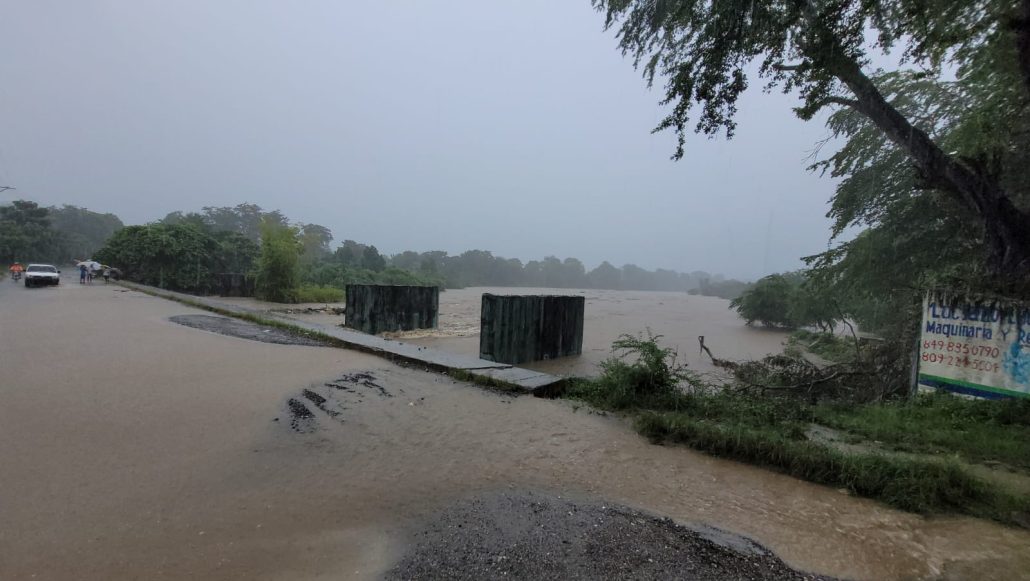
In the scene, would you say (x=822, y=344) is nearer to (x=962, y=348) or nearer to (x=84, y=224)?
(x=962, y=348)

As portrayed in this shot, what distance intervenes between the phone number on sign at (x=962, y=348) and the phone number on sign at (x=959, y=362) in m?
0.08

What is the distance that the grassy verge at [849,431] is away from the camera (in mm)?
A: 3611

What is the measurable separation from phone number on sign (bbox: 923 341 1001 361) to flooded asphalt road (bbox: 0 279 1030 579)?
402 cm

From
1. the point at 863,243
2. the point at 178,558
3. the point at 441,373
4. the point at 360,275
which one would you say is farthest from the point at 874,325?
the point at 360,275

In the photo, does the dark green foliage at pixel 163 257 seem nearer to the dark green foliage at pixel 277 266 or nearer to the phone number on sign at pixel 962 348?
the dark green foliage at pixel 277 266

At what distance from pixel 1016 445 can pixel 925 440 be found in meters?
0.72

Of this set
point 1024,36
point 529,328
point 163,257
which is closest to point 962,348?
point 1024,36

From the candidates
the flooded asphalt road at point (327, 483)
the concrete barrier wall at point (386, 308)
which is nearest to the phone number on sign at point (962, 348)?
the flooded asphalt road at point (327, 483)

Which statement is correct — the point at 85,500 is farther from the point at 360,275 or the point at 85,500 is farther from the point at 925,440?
the point at 360,275

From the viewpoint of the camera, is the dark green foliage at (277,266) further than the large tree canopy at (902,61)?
Yes

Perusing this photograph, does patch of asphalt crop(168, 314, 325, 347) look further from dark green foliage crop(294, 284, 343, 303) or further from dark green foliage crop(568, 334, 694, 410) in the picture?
dark green foliage crop(294, 284, 343, 303)

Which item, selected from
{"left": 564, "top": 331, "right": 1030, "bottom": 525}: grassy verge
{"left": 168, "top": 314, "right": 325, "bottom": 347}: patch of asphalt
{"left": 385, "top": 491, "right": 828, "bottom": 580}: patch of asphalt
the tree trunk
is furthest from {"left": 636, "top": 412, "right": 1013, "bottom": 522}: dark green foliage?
{"left": 168, "top": 314, "right": 325, "bottom": 347}: patch of asphalt

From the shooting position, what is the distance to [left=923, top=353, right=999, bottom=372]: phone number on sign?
6139 millimetres

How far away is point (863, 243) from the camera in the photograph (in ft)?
41.0
